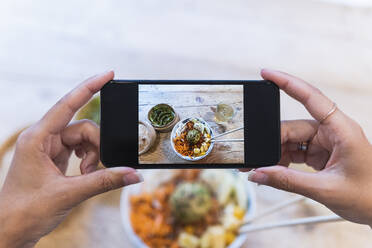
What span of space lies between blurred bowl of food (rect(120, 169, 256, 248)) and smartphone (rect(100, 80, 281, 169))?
0.30 m

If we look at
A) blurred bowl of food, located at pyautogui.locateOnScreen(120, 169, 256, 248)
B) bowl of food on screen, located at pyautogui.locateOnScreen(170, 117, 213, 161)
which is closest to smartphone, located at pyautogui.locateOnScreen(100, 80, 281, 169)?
bowl of food on screen, located at pyautogui.locateOnScreen(170, 117, 213, 161)

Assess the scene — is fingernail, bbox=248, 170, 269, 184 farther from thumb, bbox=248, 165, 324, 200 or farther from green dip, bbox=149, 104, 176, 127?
green dip, bbox=149, 104, 176, 127

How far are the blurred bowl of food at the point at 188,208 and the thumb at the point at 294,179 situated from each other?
1.02 feet

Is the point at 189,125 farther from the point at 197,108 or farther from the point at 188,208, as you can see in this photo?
the point at 188,208

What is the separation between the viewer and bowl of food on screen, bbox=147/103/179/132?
0.66 meters

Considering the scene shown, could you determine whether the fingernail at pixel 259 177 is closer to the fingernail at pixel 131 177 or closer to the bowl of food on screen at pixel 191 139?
the bowl of food on screen at pixel 191 139

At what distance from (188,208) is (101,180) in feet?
1.16

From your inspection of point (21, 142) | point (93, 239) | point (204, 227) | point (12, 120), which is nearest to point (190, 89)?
point (21, 142)

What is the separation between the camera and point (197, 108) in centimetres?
67

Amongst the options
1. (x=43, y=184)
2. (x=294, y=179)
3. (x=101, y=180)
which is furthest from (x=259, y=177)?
(x=43, y=184)

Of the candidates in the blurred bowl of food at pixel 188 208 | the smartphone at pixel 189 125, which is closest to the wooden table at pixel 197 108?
the smartphone at pixel 189 125

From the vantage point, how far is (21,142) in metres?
0.66

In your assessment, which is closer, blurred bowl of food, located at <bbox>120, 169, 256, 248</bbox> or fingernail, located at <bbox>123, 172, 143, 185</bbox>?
fingernail, located at <bbox>123, 172, 143, 185</bbox>

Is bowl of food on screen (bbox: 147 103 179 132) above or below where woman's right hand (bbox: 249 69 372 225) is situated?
above
